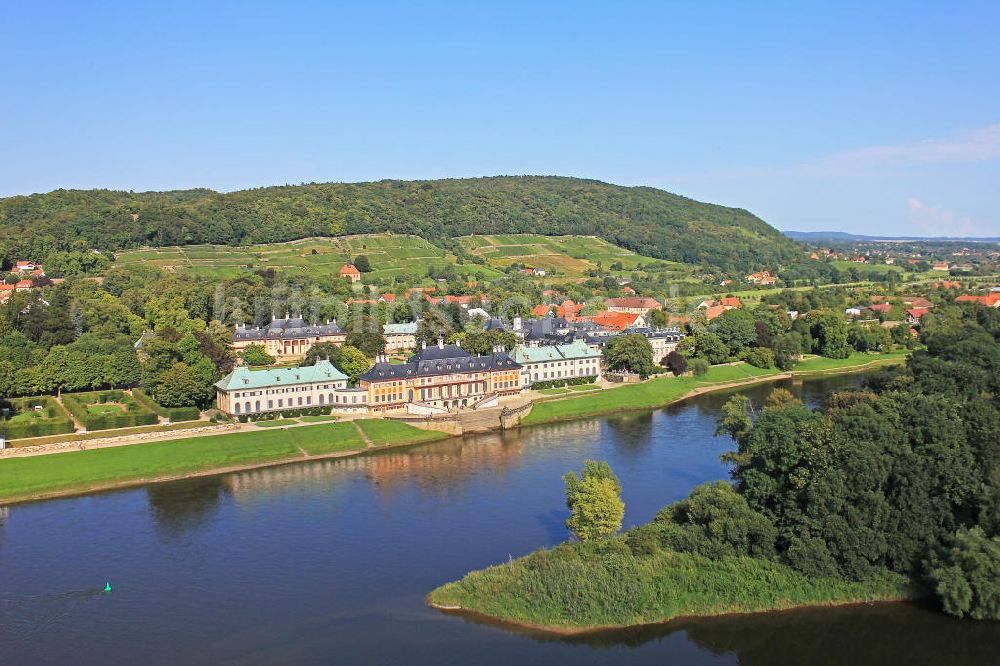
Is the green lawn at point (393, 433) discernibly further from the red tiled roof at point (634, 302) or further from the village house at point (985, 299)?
the village house at point (985, 299)

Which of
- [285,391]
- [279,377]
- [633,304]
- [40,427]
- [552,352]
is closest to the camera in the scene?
[40,427]

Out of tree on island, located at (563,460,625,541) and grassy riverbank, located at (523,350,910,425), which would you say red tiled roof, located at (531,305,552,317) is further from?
tree on island, located at (563,460,625,541)

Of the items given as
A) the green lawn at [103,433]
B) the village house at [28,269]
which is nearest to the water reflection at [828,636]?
the green lawn at [103,433]

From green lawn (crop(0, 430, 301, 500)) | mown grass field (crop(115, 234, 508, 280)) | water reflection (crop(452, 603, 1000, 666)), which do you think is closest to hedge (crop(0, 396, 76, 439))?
green lawn (crop(0, 430, 301, 500))

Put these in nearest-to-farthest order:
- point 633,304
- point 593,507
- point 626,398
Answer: point 593,507 < point 626,398 < point 633,304

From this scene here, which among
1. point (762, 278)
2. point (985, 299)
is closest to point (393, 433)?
point (985, 299)

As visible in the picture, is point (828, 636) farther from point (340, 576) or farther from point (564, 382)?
point (564, 382)
